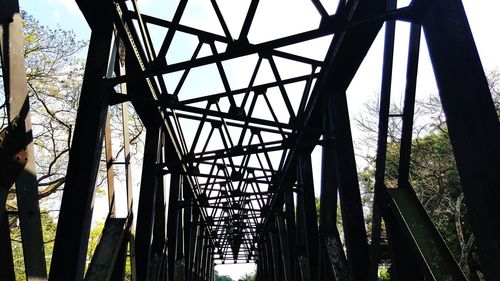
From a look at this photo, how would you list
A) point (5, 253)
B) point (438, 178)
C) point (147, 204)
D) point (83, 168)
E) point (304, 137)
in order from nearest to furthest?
point (5, 253) < point (83, 168) < point (147, 204) < point (304, 137) < point (438, 178)

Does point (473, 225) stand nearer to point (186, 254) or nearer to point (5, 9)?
point (5, 9)

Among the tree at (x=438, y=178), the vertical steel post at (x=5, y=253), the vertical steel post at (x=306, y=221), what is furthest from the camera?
the tree at (x=438, y=178)

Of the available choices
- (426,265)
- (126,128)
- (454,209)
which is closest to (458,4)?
(426,265)

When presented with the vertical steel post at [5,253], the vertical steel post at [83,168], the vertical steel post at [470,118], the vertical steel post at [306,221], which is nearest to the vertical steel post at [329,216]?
the vertical steel post at [306,221]

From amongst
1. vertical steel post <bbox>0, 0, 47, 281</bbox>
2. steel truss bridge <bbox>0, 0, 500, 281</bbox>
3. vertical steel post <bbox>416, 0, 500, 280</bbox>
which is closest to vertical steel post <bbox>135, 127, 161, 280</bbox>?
steel truss bridge <bbox>0, 0, 500, 281</bbox>

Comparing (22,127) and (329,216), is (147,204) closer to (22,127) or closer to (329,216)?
(329,216)

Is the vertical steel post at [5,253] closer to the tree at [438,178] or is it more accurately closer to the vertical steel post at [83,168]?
the vertical steel post at [83,168]

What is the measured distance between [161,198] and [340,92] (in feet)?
12.4

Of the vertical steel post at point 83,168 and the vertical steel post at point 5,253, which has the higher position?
the vertical steel post at point 83,168

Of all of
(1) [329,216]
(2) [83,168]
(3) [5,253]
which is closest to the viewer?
(3) [5,253]

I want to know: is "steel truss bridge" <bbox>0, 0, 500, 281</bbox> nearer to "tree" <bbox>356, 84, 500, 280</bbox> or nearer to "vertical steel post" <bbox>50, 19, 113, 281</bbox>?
"vertical steel post" <bbox>50, 19, 113, 281</bbox>

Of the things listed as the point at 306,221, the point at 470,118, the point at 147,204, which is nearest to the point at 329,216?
the point at 306,221

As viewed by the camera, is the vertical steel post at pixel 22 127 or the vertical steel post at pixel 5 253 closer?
the vertical steel post at pixel 5 253

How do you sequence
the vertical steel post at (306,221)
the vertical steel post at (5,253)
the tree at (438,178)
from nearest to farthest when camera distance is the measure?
the vertical steel post at (5,253) → the vertical steel post at (306,221) → the tree at (438,178)
